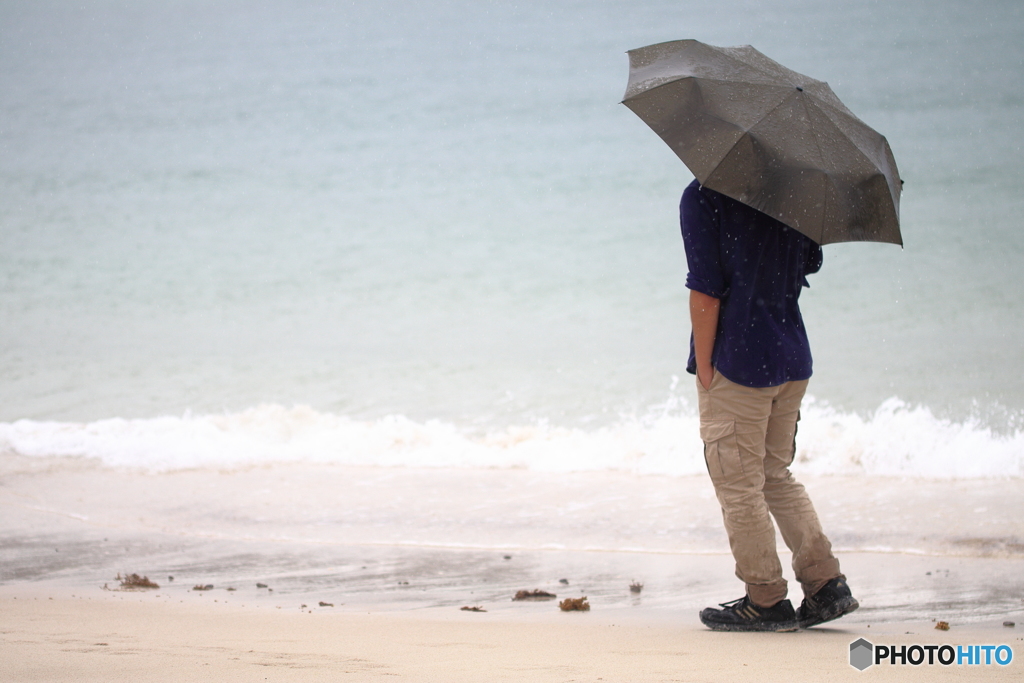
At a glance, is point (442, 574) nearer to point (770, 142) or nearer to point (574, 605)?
point (574, 605)

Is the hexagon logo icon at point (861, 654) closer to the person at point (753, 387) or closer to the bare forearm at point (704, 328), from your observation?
the person at point (753, 387)

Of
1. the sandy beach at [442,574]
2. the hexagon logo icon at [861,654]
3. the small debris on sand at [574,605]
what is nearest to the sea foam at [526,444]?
the sandy beach at [442,574]

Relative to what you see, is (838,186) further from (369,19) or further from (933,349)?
(369,19)

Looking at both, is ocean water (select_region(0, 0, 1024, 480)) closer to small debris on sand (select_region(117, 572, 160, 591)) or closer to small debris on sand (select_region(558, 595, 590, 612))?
small debris on sand (select_region(117, 572, 160, 591))

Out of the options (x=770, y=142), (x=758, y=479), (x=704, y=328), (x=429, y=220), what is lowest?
(x=758, y=479)

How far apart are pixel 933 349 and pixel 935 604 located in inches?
275

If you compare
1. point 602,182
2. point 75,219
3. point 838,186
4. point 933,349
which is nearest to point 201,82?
point 75,219

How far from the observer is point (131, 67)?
12406 millimetres

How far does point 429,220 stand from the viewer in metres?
12.7

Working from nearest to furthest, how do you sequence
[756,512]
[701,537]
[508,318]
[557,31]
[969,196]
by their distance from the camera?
[756,512] → [701,537] → [508,318] → [969,196] → [557,31]

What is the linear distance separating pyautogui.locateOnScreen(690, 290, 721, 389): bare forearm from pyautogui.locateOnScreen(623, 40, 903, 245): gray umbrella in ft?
0.85

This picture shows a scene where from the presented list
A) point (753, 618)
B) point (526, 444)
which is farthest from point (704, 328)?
point (526, 444)

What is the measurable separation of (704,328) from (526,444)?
3944mm

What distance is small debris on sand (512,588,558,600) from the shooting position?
255 centimetres
